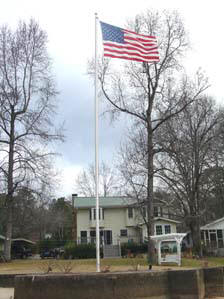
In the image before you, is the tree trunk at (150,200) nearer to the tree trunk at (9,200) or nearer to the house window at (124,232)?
the tree trunk at (9,200)

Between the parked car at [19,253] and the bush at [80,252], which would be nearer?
the bush at [80,252]

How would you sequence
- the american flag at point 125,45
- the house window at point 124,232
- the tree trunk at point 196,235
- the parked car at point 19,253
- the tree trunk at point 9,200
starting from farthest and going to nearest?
1. the house window at point 124,232
2. the parked car at point 19,253
3. the tree trunk at point 196,235
4. the tree trunk at point 9,200
5. the american flag at point 125,45

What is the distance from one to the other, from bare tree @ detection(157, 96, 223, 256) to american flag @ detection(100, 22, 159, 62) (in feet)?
51.1

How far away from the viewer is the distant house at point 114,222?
46219 millimetres

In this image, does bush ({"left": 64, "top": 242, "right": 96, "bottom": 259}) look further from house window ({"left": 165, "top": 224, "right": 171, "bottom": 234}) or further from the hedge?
house window ({"left": 165, "top": 224, "right": 171, "bottom": 234})

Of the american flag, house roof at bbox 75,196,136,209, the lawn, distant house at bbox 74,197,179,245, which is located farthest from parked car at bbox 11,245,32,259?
the american flag

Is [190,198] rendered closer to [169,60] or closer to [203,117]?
[203,117]

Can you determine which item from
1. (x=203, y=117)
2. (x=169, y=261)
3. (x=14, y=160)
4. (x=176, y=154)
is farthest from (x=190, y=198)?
(x=14, y=160)

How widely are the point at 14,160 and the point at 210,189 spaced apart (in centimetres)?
1854

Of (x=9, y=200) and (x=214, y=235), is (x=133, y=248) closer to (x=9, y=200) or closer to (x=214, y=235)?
(x=214, y=235)

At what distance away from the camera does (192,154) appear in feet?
110

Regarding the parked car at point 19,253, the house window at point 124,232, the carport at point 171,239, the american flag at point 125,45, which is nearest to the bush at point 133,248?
the house window at point 124,232

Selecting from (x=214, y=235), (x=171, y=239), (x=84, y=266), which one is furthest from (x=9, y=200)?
(x=214, y=235)

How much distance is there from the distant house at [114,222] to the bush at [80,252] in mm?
8609
